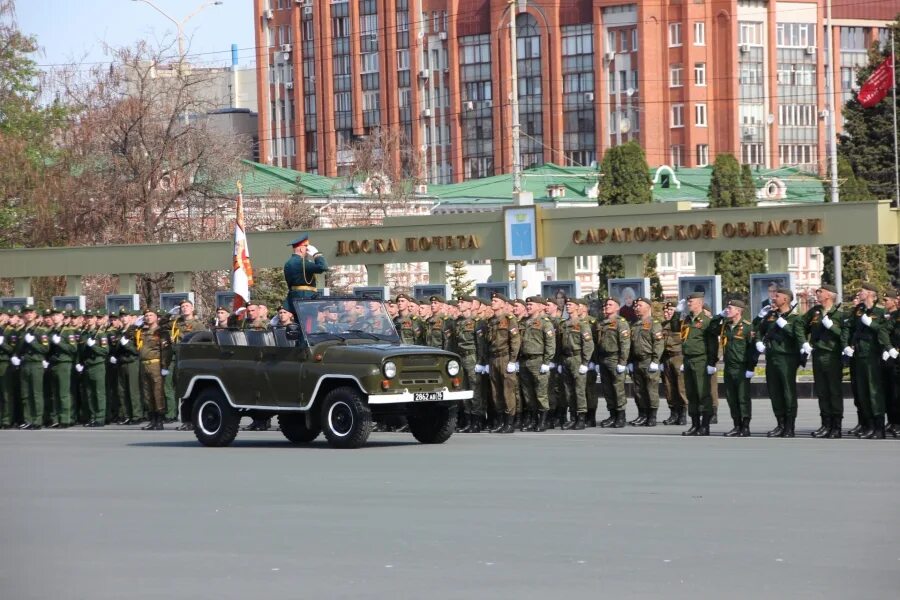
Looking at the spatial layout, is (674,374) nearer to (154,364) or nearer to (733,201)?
(154,364)

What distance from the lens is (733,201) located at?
79.4m

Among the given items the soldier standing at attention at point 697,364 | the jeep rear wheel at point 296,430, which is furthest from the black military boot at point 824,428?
the jeep rear wheel at point 296,430

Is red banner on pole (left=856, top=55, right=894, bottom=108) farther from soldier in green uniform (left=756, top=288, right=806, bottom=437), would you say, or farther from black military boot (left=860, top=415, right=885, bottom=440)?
black military boot (left=860, top=415, right=885, bottom=440)

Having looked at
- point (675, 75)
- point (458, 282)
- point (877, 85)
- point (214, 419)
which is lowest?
point (214, 419)

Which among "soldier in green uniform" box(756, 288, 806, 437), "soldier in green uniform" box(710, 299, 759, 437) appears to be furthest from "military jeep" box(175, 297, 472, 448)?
"soldier in green uniform" box(756, 288, 806, 437)

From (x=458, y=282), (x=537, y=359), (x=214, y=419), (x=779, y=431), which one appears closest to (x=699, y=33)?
(x=458, y=282)

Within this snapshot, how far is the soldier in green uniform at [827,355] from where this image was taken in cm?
1920

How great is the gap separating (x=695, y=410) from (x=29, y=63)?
40541 millimetres

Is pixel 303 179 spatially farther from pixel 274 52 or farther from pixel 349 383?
pixel 349 383

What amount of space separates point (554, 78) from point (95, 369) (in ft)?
294

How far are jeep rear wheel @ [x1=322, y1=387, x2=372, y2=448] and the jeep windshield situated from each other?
2.84 ft

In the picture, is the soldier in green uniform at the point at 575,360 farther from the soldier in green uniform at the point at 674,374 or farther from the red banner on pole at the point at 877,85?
the red banner on pole at the point at 877,85

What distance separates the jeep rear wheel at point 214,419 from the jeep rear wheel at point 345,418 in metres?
1.46

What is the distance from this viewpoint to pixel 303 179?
83188mm
